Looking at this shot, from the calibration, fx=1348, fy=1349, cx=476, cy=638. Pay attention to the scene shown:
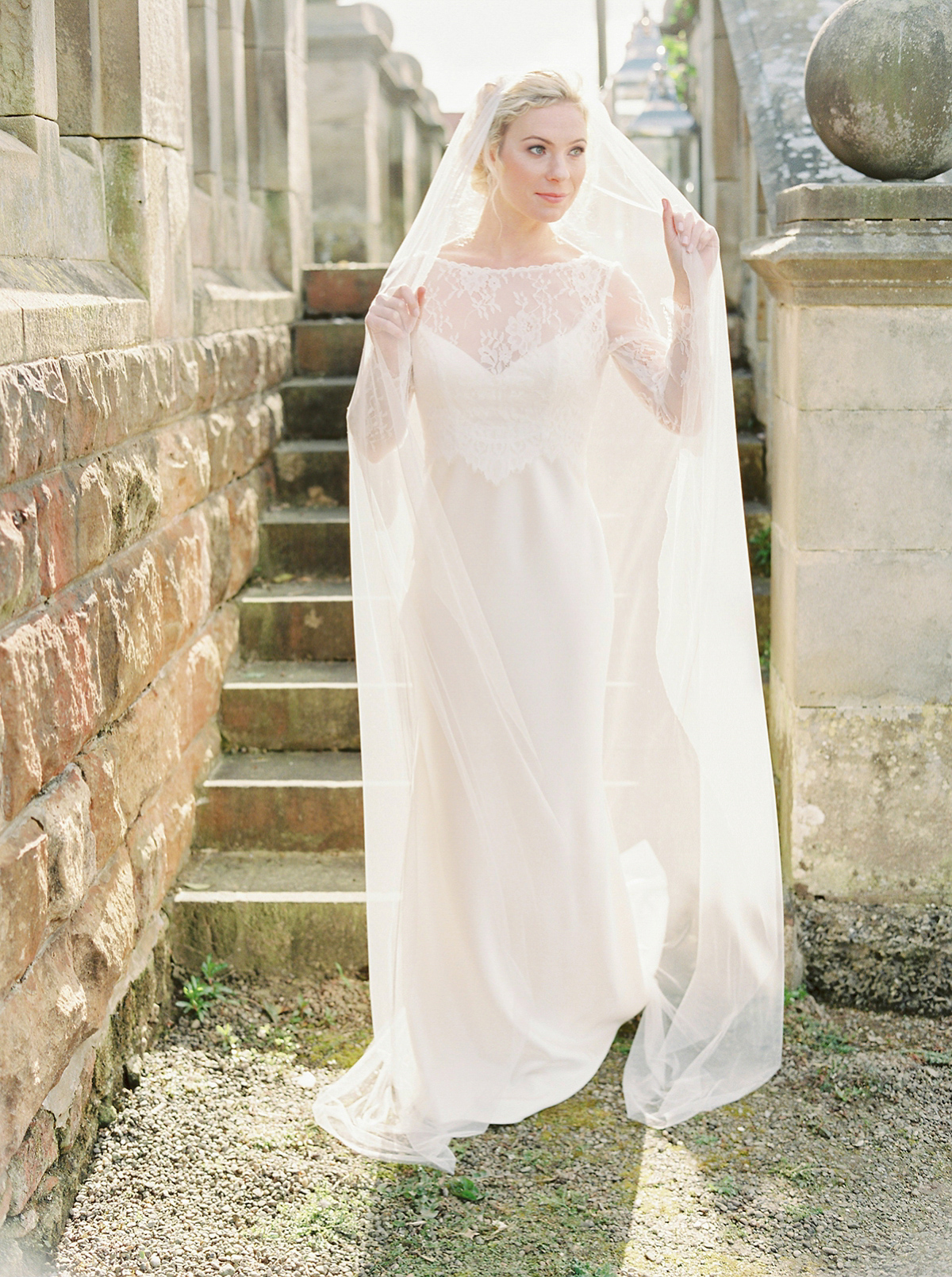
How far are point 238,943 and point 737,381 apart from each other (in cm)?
304

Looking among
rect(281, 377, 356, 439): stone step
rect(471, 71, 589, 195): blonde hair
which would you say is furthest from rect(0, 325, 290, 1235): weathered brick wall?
rect(281, 377, 356, 439): stone step

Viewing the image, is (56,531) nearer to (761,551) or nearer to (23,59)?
(23,59)

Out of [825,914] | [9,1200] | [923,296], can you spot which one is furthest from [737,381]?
[9,1200]

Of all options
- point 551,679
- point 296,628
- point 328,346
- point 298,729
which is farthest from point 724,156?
point 551,679

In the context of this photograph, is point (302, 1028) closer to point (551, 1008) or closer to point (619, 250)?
point (551, 1008)

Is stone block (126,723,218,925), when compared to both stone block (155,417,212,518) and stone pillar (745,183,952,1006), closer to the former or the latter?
stone block (155,417,212,518)

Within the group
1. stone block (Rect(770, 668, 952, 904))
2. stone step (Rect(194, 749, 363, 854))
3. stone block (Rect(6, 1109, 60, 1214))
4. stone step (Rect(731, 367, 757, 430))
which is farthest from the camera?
stone step (Rect(731, 367, 757, 430))

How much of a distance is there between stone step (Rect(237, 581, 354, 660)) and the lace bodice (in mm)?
1722

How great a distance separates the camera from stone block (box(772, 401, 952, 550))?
3.70m

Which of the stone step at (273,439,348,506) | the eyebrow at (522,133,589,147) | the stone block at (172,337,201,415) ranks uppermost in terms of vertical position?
the eyebrow at (522,133,589,147)

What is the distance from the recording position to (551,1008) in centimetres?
346

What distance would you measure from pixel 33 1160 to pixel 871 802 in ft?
7.81

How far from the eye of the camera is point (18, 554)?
2643 millimetres

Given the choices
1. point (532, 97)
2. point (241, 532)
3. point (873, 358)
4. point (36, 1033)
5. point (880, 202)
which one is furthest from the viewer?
point (241, 532)
